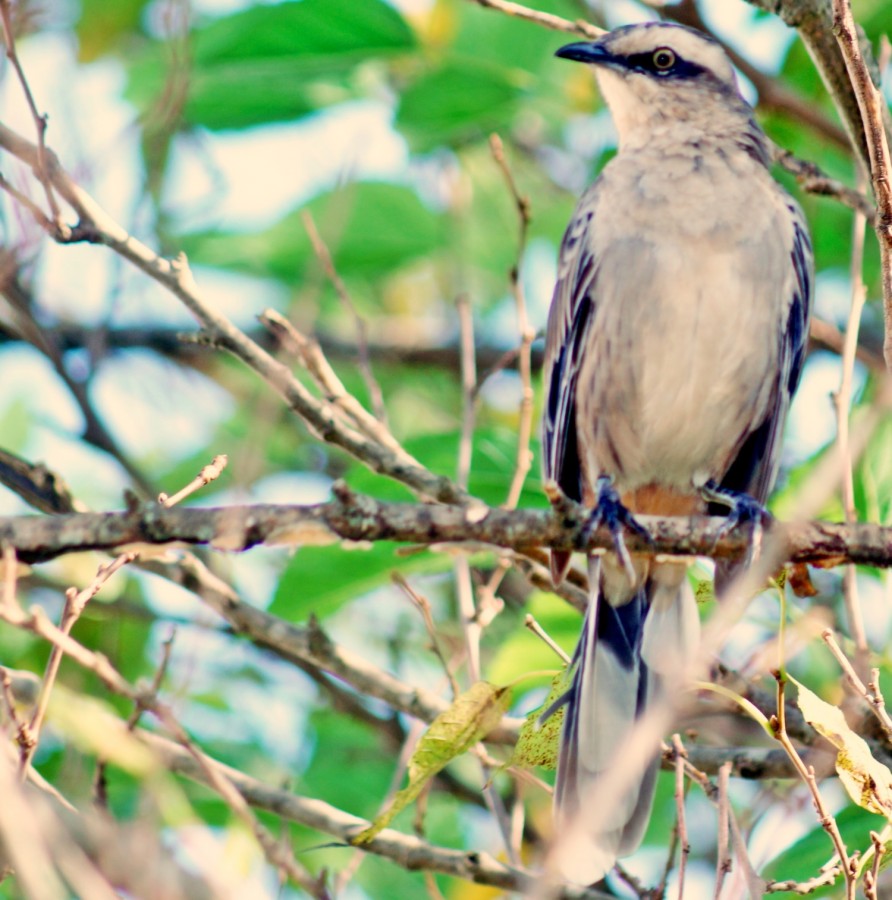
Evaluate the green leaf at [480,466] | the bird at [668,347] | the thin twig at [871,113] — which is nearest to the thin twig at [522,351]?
the green leaf at [480,466]

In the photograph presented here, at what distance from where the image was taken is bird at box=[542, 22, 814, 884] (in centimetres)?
460

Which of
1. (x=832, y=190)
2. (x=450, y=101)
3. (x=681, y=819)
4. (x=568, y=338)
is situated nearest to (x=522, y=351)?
(x=568, y=338)

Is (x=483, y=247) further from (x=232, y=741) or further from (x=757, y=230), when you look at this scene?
(x=232, y=741)

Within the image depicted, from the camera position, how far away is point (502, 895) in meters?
4.52

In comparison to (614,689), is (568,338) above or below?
above

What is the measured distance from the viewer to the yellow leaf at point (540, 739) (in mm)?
3111

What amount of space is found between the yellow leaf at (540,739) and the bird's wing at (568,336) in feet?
5.31

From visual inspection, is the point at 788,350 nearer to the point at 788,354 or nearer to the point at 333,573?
the point at 788,354

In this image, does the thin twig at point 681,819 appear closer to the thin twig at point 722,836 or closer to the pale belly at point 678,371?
the thin twig at point 722,836

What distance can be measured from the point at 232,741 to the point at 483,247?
2.70m

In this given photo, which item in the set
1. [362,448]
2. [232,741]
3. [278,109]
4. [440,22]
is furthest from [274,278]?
[362,448]

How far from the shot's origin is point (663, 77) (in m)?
5.20

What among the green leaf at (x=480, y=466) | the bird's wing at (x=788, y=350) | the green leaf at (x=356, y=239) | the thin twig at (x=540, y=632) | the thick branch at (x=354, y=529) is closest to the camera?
the thick branch at (x=354, y=529)

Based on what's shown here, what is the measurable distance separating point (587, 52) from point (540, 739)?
9.65 feet
